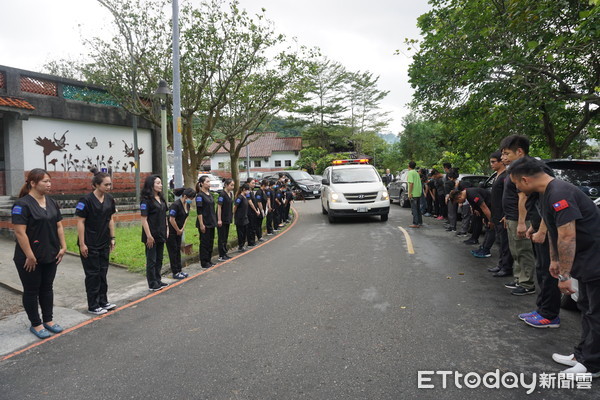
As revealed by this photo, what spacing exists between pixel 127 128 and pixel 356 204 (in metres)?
10.0

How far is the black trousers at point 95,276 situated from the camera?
517 cm

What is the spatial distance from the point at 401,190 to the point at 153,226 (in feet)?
45.4

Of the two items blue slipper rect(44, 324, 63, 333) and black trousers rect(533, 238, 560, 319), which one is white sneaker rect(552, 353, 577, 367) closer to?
black trousers rect(533, 238, 560, 319)

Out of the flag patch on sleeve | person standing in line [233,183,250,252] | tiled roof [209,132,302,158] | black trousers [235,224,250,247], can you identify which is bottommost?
black trousers [235,224,250,247]

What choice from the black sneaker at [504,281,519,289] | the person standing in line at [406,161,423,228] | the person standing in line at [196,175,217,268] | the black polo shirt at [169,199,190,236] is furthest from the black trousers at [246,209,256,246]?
the black sneaker at [504,281,519,289]

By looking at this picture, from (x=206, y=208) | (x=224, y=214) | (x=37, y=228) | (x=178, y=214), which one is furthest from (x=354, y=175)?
(x=37, y=228)

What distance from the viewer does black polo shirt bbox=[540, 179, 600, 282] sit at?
3127 millimetres

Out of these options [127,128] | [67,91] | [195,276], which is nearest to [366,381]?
[195,276]

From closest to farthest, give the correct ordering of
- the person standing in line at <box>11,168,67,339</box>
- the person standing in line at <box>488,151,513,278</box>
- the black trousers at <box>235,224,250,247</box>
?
1. the person standing in line at <box>11,168,67,339</box>
2. the person standing in line at <box>488,151,513,278</box>
3. the black trousers at <box>235,224,250,247</box>

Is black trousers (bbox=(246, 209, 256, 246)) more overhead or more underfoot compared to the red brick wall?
more underfoot

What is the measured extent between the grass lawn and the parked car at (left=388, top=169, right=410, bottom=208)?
846cm

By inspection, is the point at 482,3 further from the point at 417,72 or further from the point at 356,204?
the point at 356,204

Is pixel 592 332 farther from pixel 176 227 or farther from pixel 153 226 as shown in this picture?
pixel 176 227

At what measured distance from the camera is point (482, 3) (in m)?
11.4
